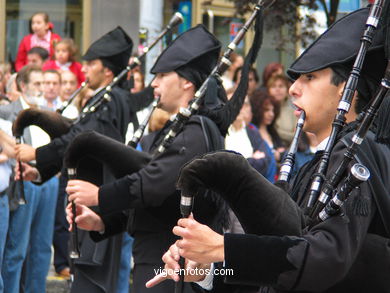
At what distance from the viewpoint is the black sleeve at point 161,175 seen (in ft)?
15.6

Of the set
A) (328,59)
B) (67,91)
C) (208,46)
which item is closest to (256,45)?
(208,46)

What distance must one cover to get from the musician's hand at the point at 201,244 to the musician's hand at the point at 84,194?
225 centimetres

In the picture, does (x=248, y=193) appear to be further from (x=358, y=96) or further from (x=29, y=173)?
(x=29, y=173)

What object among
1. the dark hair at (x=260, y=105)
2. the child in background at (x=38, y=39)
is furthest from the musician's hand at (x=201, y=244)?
the child in background at (x=38, y=39)

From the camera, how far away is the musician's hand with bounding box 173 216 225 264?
112 inches

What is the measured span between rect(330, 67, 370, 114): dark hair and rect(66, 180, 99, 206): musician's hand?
7.04 feet

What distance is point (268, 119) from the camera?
29.3 feet

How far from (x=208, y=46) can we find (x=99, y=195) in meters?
1.14

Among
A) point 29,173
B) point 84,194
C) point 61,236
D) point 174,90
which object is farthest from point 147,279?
point 61,236

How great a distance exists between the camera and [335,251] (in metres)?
2.76

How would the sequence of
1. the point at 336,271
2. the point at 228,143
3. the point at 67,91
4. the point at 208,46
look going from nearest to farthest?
the point at 336,271 < the point at 208,46 < the point at 228,143 < the point at 67,91

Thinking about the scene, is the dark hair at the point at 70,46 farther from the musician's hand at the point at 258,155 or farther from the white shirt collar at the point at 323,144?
the white shirt collar at the point at 323,144

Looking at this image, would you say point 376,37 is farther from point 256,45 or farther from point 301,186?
point 256,45

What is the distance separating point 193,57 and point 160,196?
946mm
